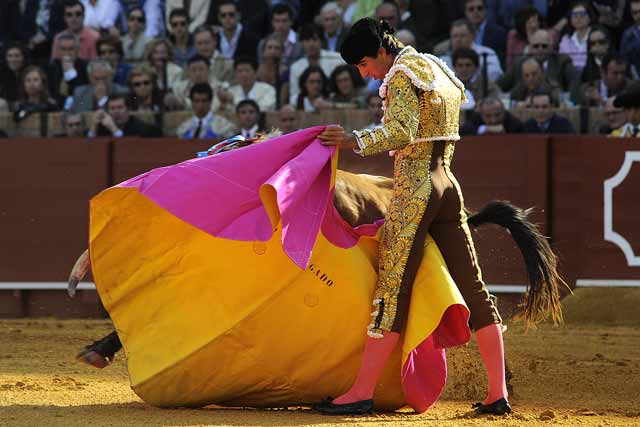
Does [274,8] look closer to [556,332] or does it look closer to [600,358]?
[556,332]

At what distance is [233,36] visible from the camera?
351 inches

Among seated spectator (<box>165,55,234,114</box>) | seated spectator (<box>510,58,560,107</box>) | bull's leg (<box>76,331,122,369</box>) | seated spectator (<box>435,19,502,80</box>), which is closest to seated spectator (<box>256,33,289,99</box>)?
seated spectator (<box>165,55,234,114</box>)

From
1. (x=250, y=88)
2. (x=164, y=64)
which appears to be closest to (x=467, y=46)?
(x=250, y=88)

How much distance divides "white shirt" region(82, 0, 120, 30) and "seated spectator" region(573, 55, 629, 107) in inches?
143

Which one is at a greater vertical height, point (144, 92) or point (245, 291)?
point (144, 92)

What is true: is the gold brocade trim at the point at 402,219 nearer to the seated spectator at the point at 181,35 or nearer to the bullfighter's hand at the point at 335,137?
the bullfighter's hand at the point at 335,137

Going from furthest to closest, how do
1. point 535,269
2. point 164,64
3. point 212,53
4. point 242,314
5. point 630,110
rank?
point 212,53 → point 164,64 → point 630,110 → point 535,269 → point 242,314

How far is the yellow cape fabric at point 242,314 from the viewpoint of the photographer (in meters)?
4.04

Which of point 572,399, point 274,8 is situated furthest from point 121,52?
point 572,399

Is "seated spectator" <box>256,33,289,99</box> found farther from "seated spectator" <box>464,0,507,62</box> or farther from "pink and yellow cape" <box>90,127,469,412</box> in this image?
"pink and yellow cape" <box>90,127,469,412</box>

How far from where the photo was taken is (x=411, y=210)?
13.0 ft

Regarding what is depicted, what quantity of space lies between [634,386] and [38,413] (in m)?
2.64

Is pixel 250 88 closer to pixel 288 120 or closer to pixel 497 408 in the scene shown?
pixel 288 120

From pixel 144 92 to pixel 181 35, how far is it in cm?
83
